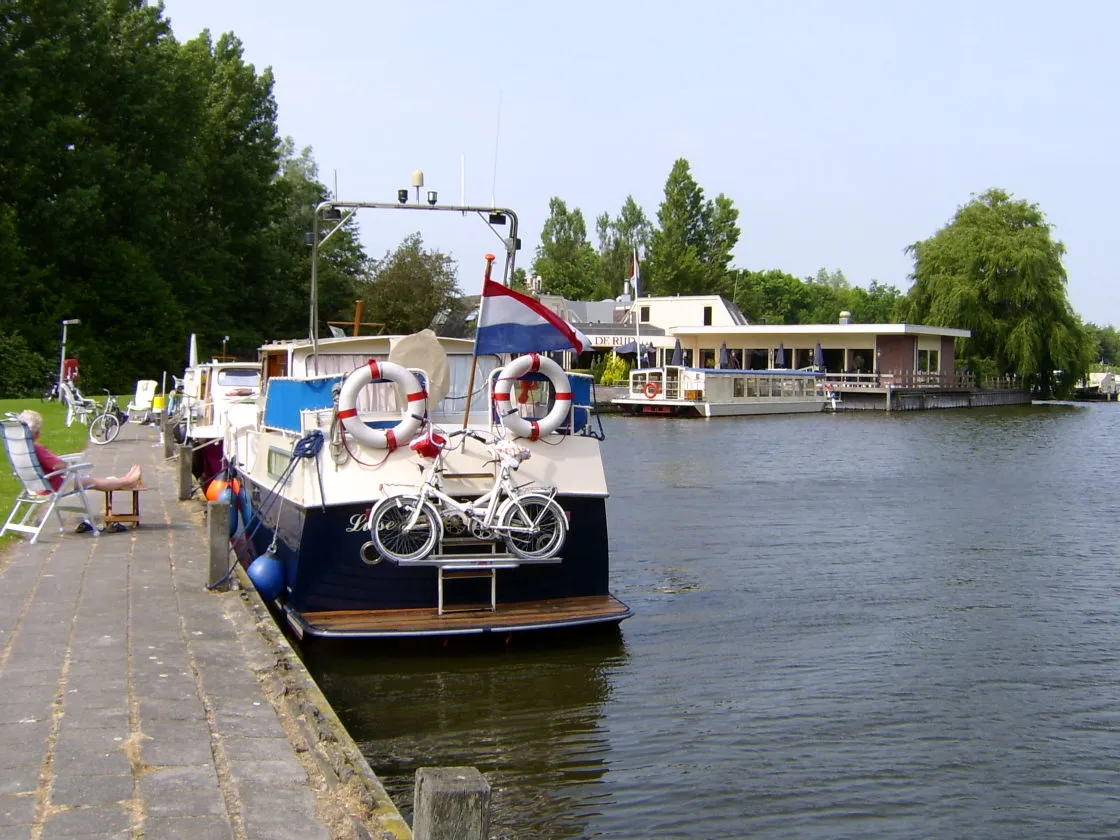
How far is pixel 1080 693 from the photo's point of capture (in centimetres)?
1173

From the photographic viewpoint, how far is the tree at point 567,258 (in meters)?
119

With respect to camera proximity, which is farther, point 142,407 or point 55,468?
point 142,407

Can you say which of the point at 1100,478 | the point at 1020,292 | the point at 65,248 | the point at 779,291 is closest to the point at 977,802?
the point at 1100,478

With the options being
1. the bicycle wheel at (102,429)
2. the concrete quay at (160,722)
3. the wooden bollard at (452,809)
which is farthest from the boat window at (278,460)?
the bicycle wheel at (102,429)

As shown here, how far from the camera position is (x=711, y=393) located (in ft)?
196

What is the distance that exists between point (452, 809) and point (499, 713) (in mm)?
6217

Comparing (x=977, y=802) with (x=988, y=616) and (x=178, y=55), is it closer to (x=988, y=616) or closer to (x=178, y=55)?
(x=988, y=616)

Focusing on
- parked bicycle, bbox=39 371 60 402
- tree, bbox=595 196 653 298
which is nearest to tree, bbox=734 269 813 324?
tree, bbox=595 196 653 298

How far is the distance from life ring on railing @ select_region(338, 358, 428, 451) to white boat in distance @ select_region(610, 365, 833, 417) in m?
47.0

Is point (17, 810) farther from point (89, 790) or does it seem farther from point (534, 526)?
point (534, 526)

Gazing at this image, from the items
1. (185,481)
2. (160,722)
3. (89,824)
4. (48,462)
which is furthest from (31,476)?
(89,824)

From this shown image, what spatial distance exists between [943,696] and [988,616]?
3684mm

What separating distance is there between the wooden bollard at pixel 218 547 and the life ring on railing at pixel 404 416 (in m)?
1.41

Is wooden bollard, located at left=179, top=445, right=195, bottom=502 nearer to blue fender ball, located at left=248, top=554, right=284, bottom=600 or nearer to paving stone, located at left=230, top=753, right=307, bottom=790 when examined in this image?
blue fender ball, located at left=248, top=554, right=284, bottom=600
